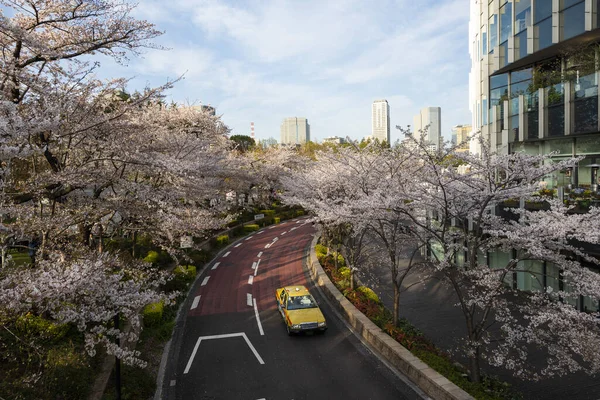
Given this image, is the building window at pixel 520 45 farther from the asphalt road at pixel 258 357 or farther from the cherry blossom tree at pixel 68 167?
the cherry blossom tree at pixel 68 167

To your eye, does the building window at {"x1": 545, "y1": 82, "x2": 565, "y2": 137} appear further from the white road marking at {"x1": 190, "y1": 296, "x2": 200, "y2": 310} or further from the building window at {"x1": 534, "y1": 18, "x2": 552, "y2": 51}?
the white road marking at {"x1": 190, "y1": 296, "x2": 200, "y2": 310}

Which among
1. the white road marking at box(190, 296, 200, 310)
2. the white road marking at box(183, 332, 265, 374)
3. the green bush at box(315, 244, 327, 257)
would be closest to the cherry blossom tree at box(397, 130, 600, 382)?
the white road marking at box(183, 332, 265, 374)

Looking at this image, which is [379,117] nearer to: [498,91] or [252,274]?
[498,91]

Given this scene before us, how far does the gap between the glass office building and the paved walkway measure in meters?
3.87

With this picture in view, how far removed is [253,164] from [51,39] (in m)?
36.5

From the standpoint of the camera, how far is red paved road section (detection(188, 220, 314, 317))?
17828 mm

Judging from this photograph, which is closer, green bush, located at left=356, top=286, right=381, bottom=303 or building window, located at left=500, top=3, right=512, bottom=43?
green bush, located at left=356, top=286, right=381, bottom=303

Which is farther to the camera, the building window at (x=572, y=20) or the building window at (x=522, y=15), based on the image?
the building window at (x=522, y=15)

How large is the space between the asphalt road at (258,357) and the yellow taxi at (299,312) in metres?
0.43

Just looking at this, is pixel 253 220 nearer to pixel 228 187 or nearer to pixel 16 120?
pixel 228 187

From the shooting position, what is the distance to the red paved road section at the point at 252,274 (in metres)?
17.8

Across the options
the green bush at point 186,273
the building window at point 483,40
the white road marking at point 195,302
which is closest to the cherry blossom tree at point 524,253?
the white road marking at point 195,302

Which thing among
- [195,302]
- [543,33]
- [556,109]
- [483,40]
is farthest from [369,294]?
[483,40]

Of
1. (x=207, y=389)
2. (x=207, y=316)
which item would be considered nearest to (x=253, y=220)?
(x=207, y=316)
